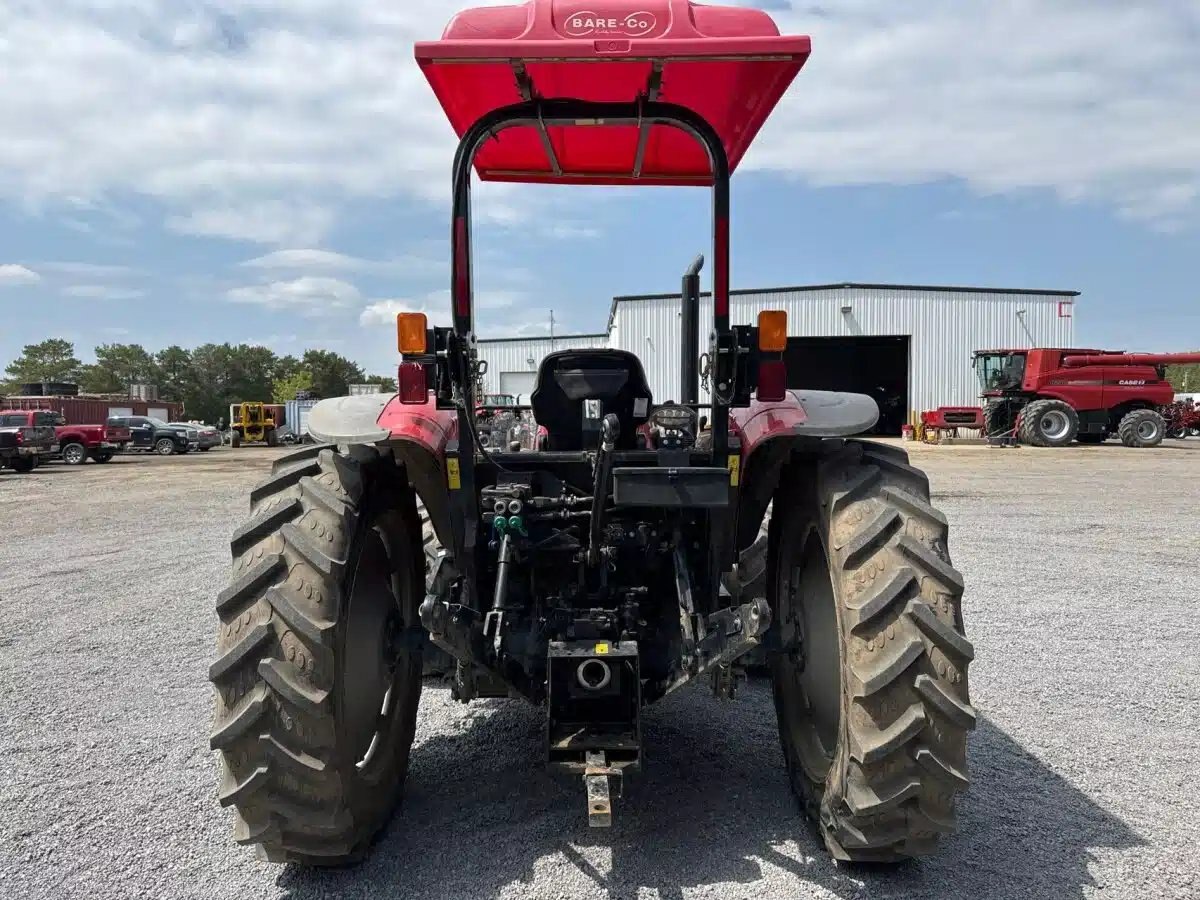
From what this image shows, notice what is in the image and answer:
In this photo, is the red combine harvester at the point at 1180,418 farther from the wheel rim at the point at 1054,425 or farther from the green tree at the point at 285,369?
the green tree at the point at 285,369

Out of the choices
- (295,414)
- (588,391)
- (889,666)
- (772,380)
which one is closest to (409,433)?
(588,391)

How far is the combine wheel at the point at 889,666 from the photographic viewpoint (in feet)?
8.08

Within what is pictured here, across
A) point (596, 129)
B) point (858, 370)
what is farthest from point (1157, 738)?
point (858, 370)

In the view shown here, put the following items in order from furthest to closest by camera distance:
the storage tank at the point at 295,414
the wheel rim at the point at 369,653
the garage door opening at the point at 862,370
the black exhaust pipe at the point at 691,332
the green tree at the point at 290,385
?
the green tree at the point at 290,385 < the storage tank at the point at 295,414 < the garage door opening at the point at 862,370 < the black exhaust pipe at the point at 691,332 < the wheel rim at the point at 369,653

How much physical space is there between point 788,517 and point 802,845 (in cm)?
125

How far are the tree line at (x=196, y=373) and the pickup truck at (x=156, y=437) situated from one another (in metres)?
50.9

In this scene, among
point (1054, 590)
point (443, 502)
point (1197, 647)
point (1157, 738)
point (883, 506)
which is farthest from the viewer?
point (1054, 590)

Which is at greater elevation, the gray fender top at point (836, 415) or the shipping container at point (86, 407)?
the gray fender top at point (836, 415)

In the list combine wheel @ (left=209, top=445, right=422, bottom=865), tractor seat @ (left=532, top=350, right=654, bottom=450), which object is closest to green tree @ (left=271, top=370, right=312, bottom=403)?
tractor seat @ (left=532, top=350, right=654, bottom=450)

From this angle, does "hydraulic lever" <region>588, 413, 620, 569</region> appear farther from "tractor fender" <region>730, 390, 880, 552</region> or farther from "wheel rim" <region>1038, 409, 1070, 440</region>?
"wheel rim" <region>1038, 409, 1070, 440</region>

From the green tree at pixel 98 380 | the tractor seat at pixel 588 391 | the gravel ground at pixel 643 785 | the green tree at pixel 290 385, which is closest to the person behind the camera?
the gravel ground at pixel 643 785

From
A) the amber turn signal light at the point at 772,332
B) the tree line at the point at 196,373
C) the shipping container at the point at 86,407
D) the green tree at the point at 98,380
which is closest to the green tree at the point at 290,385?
the tree line at the point at 196,373

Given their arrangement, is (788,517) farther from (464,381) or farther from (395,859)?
(395,859)

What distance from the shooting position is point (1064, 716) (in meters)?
4.25
